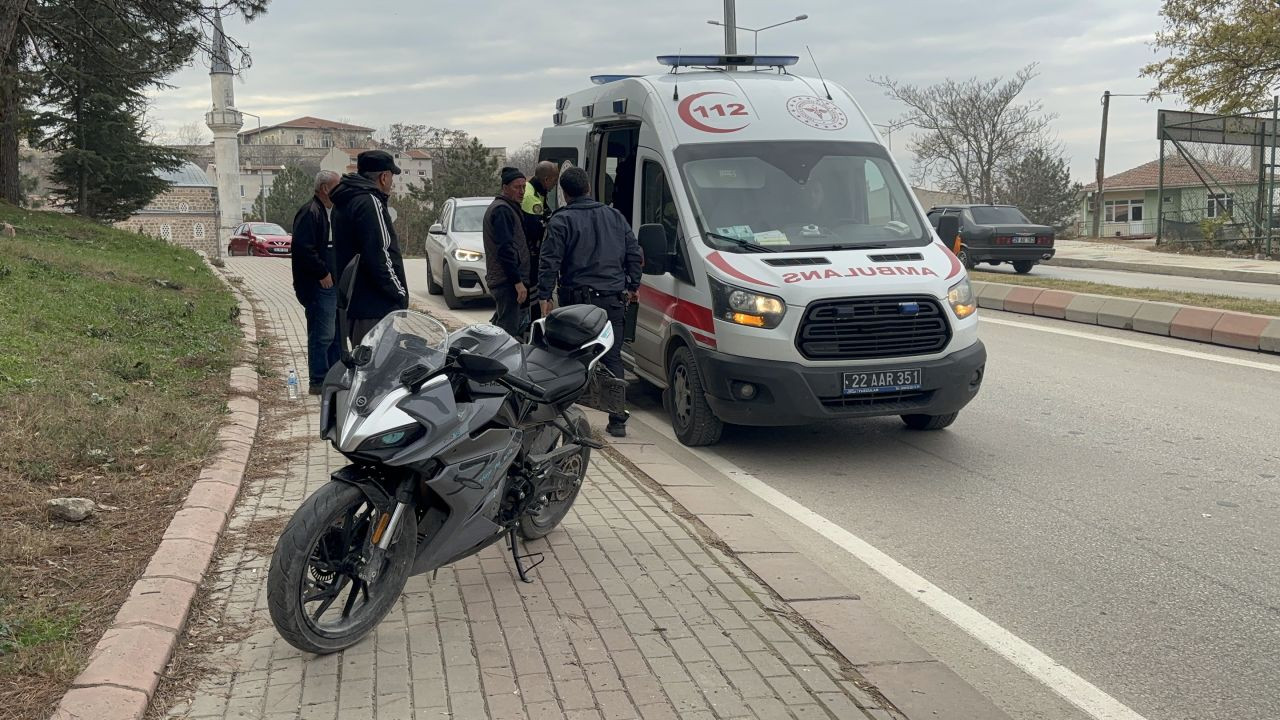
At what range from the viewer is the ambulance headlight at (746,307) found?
285 inches

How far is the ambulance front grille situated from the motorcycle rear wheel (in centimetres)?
216

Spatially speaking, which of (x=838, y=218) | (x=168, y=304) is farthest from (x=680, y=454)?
(x=168, y=304)

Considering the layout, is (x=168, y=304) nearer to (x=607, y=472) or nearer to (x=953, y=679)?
(x=607, y=472)

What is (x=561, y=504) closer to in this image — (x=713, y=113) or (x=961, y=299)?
(x=961, y=299)

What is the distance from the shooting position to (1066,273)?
2781cm

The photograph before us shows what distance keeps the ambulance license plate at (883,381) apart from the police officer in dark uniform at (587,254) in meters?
1.58

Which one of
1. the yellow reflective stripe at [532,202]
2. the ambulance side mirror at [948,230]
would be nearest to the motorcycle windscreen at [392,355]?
the yellow reflective stripe at [532,202]

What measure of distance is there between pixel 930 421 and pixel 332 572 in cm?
532

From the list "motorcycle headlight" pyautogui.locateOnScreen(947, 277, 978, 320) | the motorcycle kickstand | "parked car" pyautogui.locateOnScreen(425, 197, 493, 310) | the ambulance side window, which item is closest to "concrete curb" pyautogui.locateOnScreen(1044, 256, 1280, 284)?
"parked car" pyautogui.locateOnScreen(425, 197, 493, 310)

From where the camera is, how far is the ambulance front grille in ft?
23.6

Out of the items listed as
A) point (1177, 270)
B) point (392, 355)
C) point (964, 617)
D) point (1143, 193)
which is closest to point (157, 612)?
point (392, 355)

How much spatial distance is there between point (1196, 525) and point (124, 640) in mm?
5213

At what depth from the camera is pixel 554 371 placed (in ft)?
16.5

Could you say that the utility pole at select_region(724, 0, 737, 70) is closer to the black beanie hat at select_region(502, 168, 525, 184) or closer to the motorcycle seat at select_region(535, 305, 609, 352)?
the black beanie hat at select_region(502, 168, 525, 184)
